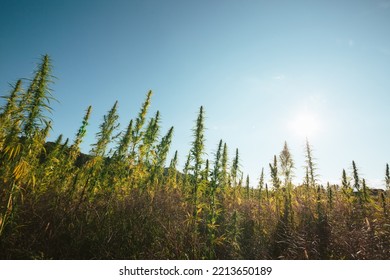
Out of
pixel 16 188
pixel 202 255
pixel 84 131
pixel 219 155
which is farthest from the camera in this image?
pixel 219 155

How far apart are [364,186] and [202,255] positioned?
32.7 ft

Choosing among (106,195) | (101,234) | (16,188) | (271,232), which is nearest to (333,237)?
(271,232)

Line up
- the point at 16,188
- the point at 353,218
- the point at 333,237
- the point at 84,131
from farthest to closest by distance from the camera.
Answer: the point at 84,131 → the point at 353,218 → the point at 333,237 → the point at 16,188

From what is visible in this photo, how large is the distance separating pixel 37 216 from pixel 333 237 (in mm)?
9620

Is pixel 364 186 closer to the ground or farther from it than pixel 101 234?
farther from it

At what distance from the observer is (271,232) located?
8.42m

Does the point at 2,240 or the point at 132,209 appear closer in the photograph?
the point at 2,240

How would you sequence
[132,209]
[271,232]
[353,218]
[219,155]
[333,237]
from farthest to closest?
1. [219,155]
2. [353,218]
3. [271,232]
4. [132,209]
5. [333,237]

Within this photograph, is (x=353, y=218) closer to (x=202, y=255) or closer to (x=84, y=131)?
(x=202, y=255)

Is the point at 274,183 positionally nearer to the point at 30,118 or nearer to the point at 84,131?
the point at 84,131

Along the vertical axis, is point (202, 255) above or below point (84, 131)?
below

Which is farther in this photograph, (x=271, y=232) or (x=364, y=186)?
(x=364, y=186)

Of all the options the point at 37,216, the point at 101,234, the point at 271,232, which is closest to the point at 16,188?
the point at 37,216

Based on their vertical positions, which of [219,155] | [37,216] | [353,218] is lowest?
[37,216]
